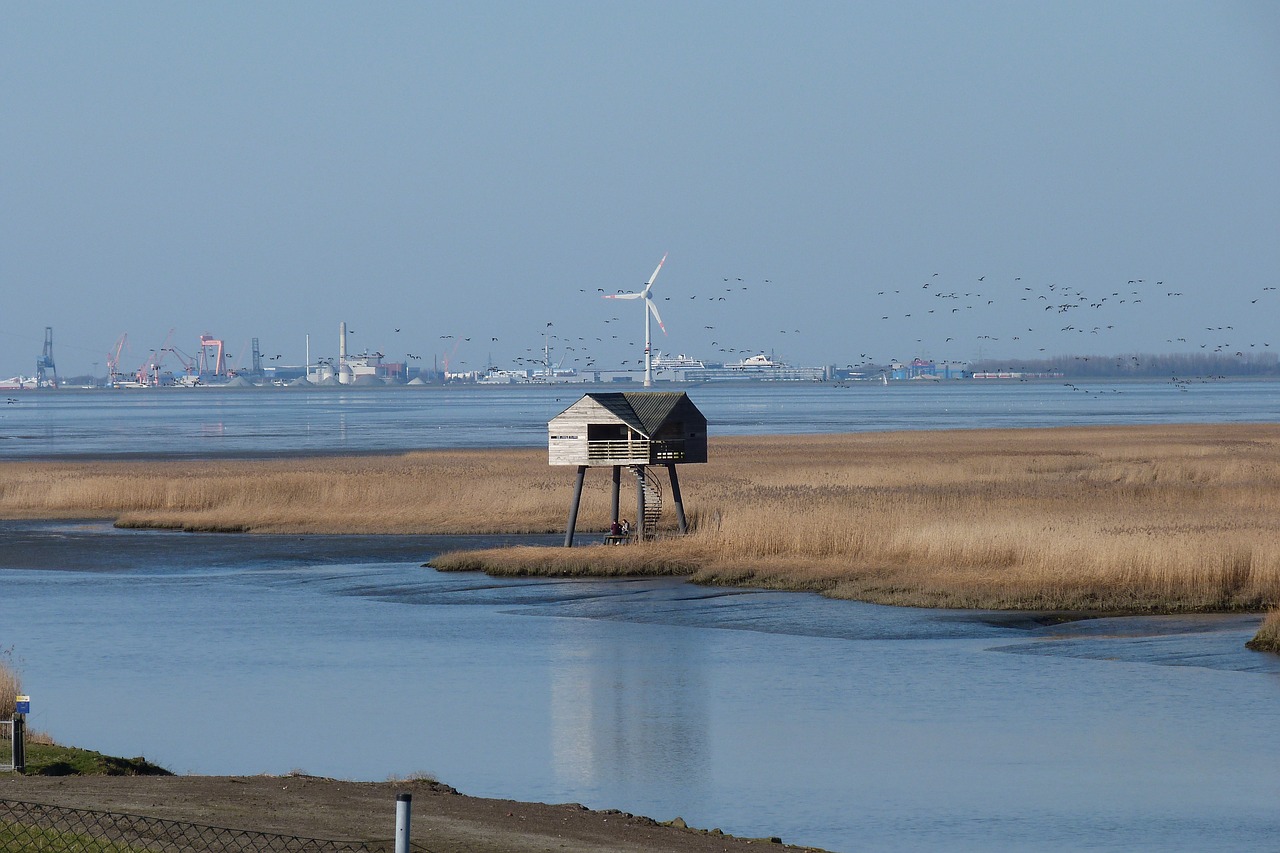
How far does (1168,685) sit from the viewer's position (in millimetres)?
26031

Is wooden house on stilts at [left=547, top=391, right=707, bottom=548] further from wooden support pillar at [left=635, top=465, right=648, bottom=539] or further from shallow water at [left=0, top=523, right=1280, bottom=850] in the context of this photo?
shallow water at [left=0, top=523, right=1280, bottom=850]

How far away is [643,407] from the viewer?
4384cm

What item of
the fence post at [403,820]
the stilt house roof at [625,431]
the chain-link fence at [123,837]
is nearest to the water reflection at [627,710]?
the chain-link fence at [123,837]

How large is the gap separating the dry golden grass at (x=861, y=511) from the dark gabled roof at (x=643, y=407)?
3.15 metres

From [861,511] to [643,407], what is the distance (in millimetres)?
6301

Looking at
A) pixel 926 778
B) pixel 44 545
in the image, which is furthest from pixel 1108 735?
pixel 44 545

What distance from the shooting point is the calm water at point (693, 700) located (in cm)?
1936

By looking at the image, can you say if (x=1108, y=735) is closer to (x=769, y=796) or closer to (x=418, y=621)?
(x=769, y=796)

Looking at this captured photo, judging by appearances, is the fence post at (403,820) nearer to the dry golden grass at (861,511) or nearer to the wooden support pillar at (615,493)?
the dry golden grass at (861,511)

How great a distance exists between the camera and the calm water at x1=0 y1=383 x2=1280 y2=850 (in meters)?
19.4

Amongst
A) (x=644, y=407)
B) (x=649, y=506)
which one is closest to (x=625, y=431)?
(x=644, y=407)

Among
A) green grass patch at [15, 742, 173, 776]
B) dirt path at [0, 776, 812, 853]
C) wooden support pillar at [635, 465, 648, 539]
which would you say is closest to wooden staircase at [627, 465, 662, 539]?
wooden support pillar at [635, 465, 648, 539]

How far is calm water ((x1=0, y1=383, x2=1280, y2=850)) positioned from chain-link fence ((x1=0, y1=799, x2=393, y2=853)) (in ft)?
19.6

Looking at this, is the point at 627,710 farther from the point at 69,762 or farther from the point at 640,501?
the point at 640,501
